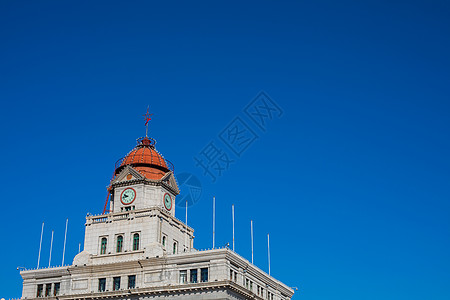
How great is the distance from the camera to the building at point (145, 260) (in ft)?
293

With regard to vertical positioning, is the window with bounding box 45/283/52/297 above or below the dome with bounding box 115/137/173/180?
below

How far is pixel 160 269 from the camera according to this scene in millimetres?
91875

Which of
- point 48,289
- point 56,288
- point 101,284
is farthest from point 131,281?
point 48,289

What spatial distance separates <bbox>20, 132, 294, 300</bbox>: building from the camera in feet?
293

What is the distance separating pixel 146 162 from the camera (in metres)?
106

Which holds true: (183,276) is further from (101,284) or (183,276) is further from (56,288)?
(56,288)

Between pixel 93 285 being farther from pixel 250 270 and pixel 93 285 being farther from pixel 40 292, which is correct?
pixel 250 270

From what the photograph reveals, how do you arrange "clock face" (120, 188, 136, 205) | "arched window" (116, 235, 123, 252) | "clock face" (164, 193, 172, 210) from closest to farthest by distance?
1. "arched window" (116, 235, 123, 252)
2. "clock face" (120, 188, 136, 205)
3. "clock face" (164, 193, 172, 210)

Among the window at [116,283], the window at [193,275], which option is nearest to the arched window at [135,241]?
the window at [116,283]

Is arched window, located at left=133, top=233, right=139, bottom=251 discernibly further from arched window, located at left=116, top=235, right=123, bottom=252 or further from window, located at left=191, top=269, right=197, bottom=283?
window, located at left=191, top=269, right=197, bottom=283

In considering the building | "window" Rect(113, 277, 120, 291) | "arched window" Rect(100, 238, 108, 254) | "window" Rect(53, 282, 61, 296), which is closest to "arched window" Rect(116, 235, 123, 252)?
the building

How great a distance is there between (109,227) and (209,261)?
767 inches

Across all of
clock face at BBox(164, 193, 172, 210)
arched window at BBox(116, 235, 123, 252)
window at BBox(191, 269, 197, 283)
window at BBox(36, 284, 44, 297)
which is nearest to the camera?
window at BBox(191, 269, 197, 283)

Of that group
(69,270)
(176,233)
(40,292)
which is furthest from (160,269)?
(40,292)
